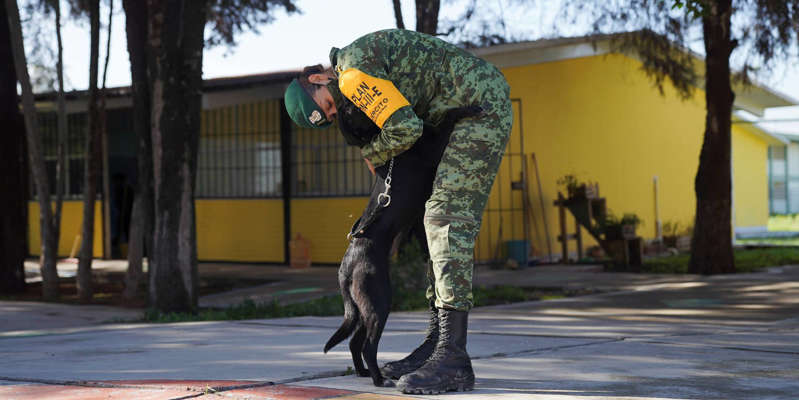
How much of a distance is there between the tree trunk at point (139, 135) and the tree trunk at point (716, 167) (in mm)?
7328

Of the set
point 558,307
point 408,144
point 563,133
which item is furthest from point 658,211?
point 408,144

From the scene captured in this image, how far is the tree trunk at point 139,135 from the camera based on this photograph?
9.75m

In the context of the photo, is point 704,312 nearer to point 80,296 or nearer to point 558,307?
point 558,307

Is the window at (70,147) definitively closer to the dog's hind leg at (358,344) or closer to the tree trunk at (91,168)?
the tree trunk at (91,168)

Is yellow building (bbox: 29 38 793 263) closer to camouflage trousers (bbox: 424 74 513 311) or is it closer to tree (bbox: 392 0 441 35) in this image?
tree (bbox: 392 0 441 35)

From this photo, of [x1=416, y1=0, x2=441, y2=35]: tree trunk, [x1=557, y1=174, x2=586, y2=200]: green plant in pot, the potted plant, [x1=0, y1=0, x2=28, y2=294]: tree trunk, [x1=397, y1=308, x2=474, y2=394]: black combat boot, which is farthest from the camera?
the potted plant

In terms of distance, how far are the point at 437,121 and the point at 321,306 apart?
17.0 feet

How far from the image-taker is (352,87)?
321 centimetres

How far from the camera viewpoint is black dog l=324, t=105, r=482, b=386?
3.29m

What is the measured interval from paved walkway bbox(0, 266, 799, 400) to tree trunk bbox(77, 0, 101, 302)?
18.6ft

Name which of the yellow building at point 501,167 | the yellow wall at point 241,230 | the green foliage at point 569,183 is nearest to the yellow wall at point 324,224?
the yellow building at point 501,167

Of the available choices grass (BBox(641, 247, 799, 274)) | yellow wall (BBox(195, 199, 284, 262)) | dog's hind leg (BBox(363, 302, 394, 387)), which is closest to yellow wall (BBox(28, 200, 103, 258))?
yellow wall (BBox(195, 199, 284, 262))

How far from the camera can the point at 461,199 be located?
3.33 meters

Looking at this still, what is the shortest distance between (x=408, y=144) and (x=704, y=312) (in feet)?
17.7
